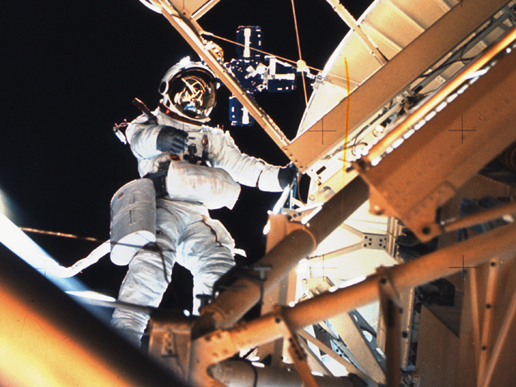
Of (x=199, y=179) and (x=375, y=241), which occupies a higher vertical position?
(x=199, y=179)

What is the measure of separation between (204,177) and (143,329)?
55.9 inches

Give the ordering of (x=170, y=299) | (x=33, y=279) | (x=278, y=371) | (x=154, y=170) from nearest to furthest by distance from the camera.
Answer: (x=33, y=279) < (x=278, y=371) < (x=154, y=170) < (x=170, y=299)

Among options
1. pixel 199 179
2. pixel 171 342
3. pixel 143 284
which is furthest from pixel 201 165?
pixel 171 342

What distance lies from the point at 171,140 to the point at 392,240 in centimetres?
215

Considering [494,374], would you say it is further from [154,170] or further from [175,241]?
[154,170]

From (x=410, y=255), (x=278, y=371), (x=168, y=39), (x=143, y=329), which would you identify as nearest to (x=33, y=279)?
(x=143, y=329)

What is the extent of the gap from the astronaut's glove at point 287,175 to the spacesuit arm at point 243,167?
75mm

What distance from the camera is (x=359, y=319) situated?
542 centimetres

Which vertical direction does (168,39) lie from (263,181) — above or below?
above

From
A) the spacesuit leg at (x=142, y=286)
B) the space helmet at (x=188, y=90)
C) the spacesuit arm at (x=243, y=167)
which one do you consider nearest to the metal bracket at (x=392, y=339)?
the spacesuit leg at (x=142, y=286)

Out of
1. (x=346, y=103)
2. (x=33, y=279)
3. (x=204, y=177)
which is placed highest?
(x=346, y=103)

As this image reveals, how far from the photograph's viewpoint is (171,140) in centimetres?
456

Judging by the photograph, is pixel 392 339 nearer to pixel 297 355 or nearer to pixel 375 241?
pixel 297 355

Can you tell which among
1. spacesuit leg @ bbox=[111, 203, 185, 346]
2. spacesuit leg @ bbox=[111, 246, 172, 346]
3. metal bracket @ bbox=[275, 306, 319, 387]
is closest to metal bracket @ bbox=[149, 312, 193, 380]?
metal bracket @ bbox=[275, 306, 319, 387]
